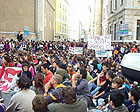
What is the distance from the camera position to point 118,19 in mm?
23641

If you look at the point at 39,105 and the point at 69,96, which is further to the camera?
the point at 69,96

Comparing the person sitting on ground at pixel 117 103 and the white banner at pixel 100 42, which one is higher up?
the white banner at pixel 100 42

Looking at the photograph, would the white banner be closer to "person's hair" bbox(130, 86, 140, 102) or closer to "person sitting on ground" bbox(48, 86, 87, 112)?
"person's hair" bbox(130, 86, 140, 102)

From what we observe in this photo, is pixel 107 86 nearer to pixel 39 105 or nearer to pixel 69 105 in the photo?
pixel 69 105

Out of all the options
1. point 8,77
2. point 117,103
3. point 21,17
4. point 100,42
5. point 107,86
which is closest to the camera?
point 117,103

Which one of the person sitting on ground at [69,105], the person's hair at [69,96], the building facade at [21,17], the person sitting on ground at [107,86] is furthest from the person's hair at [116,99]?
the building facade at [21,17]

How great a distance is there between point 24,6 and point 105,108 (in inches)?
1109

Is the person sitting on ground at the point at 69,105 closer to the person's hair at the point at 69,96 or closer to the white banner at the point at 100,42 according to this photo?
the person's hair at the point at 69,96

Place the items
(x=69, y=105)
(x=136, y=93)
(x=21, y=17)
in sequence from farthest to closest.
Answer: (x=21, y=17), (x=136, y=93), (x=69, y=105)

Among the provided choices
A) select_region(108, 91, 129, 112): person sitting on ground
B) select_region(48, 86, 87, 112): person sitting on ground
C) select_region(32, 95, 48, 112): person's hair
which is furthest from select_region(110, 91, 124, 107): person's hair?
select_region(32, 95, 48, 112): person's hair

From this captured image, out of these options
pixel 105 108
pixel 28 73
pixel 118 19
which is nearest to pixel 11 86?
pixel 28 73

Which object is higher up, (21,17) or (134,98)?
(21,17)

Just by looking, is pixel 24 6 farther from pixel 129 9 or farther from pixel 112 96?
pixel 112 96

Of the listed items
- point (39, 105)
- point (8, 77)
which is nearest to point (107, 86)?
point (39, 105)
